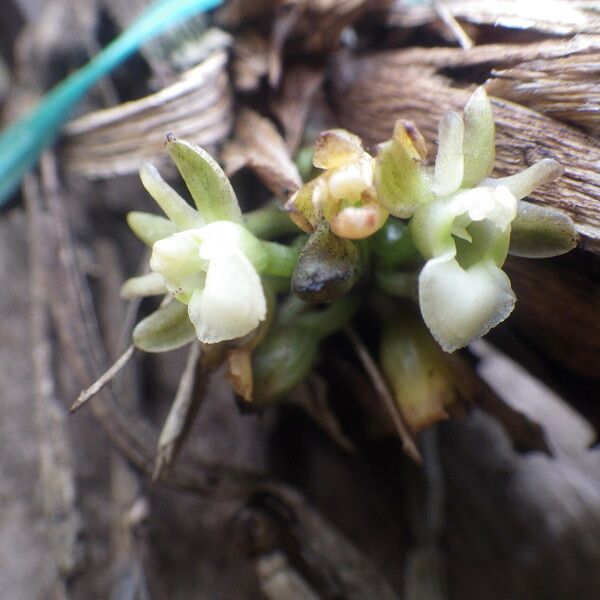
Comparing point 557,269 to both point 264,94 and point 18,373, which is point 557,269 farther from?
point 18,373

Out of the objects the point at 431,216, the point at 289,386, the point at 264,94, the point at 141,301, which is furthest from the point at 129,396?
the point at 431,216

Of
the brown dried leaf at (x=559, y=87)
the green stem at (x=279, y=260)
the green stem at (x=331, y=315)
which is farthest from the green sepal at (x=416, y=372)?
the brown dried leaf at (x=559, y=87)

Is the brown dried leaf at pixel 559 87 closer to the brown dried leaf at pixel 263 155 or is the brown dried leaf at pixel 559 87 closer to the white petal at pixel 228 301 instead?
the brown dried leaf at pixel 263 155

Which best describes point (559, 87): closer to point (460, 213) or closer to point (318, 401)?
point (460, 213)

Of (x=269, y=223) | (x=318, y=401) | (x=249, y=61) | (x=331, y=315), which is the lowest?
(x=318, y=401)

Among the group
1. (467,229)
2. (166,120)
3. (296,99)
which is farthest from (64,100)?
(467,229)

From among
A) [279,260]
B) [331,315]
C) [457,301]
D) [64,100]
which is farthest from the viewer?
[64,100]
